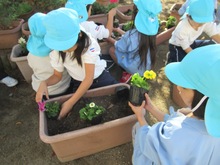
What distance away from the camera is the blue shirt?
1.08 metres

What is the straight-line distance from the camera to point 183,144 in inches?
43.8

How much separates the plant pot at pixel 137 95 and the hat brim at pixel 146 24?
→ 725mm

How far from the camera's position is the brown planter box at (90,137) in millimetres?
1551

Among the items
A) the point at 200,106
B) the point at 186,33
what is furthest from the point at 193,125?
the point at 186,33

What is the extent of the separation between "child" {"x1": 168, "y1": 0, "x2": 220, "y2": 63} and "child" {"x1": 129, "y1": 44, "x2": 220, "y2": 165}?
1.21 metres

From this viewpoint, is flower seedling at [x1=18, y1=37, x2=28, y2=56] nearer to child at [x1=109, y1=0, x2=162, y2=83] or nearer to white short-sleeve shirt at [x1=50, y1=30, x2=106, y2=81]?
white short-sleeve shirt at [x1=50, y1=30, x2=106, y2=81]

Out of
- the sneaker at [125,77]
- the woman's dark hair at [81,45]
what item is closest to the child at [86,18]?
the sneaker at [125,77]

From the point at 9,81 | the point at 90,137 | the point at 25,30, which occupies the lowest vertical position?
the point at 9,81

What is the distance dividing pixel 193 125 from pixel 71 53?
1.02 m

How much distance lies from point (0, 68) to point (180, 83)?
2359 millimetres

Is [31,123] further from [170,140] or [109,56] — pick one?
[170,140]

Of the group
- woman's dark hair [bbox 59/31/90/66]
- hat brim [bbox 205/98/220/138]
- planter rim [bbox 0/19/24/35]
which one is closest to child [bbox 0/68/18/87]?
planter rim [bbox 0/19/24/35]

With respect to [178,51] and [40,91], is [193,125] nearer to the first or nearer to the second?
[40,91]

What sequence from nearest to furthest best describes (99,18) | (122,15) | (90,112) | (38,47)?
(90,112), (38,47), (99,18), (122,15)
